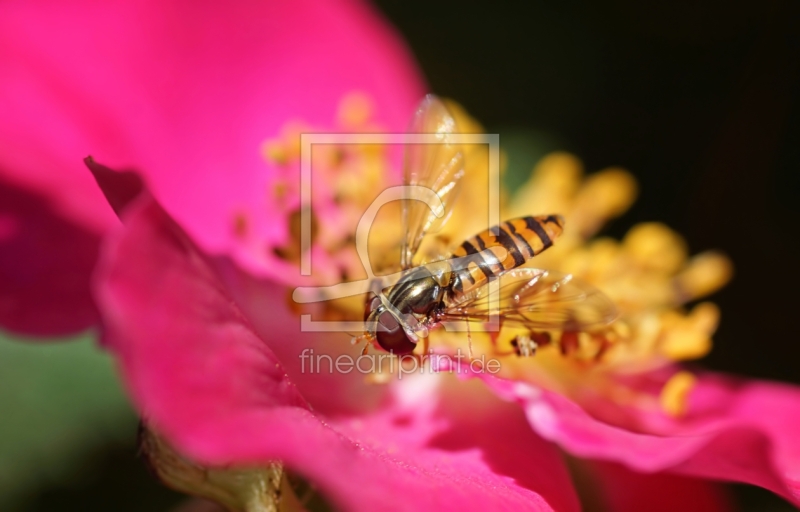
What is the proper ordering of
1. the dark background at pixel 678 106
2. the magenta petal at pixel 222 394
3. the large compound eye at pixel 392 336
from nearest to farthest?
the magenta petal at pixel 222 394 → the large compound eye at pixel 392 336 → the dark background at pixel 678 106

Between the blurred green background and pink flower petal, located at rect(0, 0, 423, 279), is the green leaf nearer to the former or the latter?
the blurred green background

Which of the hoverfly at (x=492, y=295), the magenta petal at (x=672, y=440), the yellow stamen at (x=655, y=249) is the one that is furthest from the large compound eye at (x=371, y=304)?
the yellow stamen at (x=655, y=249)

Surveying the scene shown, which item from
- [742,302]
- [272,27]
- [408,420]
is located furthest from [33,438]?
[742,302]

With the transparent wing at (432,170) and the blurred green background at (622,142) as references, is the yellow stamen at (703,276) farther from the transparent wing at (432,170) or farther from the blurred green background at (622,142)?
the transparent wing at (432,170)

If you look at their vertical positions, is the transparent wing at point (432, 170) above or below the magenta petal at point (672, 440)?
above

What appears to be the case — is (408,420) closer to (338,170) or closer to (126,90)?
(338,170)

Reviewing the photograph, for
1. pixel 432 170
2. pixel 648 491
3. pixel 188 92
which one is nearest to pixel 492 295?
pixel 432 170

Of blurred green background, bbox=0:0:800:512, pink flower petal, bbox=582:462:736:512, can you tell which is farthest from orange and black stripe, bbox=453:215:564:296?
blurred green background, bbox=0:0:800:512
